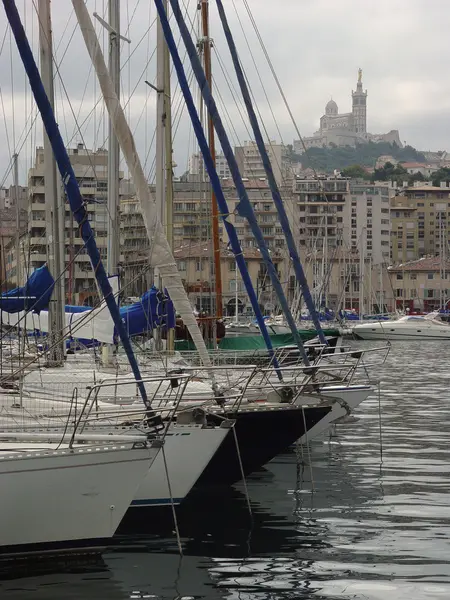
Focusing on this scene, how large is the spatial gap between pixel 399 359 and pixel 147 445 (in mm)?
62717

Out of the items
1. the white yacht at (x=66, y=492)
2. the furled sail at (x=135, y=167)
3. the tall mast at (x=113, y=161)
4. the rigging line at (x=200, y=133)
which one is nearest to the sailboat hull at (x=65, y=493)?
the white yacht at (x=66, y=492)

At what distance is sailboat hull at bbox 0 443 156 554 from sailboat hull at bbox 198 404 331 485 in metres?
5.36

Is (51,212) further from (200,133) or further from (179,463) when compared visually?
(179,463)

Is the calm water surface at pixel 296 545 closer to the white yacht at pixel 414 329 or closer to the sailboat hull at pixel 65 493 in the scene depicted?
the sailboat hull at pixel 65 493

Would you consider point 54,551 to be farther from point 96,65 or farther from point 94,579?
point 96,65

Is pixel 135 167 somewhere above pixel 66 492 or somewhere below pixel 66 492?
above

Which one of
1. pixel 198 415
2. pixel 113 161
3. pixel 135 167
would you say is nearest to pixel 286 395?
pixel 198 415

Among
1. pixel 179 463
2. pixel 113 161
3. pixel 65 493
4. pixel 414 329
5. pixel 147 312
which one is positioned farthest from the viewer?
pixel 414 329

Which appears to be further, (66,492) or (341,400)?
(341,400)

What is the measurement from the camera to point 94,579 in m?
15.9

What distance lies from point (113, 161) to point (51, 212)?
3058mm

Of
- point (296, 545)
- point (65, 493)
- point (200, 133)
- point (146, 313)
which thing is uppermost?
point (200, 133)

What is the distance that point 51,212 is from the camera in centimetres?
2814

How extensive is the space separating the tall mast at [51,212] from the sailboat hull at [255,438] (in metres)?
5.30
